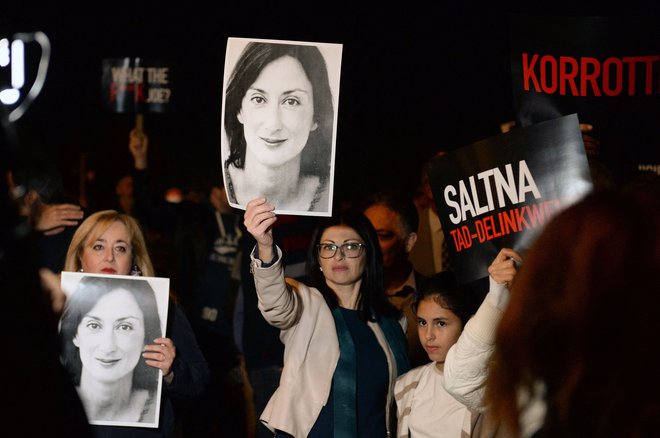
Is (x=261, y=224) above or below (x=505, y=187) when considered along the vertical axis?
below

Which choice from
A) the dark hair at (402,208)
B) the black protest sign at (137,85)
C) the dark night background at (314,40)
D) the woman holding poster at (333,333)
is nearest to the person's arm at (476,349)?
the woman holding poster at (333,333)

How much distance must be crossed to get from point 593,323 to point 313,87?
2.34m

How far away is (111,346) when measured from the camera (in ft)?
12.6

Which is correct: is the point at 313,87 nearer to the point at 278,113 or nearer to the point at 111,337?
the point at 278,113

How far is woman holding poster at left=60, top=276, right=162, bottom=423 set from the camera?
381cm

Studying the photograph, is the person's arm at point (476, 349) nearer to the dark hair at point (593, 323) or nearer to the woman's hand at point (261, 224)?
the woman's hand at point (261, 224)

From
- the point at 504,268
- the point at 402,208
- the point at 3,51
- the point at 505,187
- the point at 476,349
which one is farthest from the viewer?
the point at 402,208

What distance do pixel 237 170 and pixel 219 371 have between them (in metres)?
4.32

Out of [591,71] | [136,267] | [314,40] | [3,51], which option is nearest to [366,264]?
[136,267]

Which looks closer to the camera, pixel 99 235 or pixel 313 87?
pixel 313 87

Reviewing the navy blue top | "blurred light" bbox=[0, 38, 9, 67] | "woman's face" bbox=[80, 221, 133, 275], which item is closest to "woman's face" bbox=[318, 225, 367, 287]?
the navy blue top

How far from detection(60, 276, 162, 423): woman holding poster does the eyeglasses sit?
0.70 meters

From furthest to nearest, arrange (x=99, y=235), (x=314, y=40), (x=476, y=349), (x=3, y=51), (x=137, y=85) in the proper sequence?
(x=314, y=40) < (x=137, y=85) < (x=99, y=235) < (x=476, y=349) < (x=3, y=51)

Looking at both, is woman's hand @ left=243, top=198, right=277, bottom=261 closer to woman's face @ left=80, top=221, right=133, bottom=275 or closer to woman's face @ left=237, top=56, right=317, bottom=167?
woman's face @ left=237, top=56, right=317, bottom=167
